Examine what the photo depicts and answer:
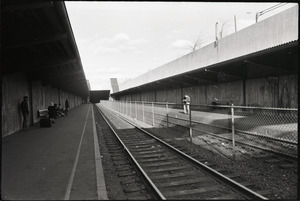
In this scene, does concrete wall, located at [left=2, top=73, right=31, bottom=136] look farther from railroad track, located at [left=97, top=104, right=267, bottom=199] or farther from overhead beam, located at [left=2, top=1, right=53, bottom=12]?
railroad track, located at [left=97, top=104, right=267, bottom=199]

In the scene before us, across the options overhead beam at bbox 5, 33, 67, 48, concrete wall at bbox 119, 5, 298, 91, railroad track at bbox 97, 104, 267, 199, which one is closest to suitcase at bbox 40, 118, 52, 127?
overhead beam at bbox 5, 33, 67, 48

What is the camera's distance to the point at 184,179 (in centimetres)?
621

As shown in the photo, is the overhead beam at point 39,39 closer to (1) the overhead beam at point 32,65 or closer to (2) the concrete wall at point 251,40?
(1) the overhead beam at point 32,65

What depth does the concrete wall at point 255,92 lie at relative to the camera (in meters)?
14.0

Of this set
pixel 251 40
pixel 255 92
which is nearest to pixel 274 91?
pixel 255 92

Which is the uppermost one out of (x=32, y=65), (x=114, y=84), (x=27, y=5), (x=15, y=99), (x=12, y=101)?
(x=114, y=84)

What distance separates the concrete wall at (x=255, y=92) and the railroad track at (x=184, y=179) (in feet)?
27.0

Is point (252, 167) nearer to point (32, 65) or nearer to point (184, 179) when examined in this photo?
point (184, 179)

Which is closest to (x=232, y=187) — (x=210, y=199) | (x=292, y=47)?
(x=210, y=199)

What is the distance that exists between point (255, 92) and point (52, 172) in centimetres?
1342

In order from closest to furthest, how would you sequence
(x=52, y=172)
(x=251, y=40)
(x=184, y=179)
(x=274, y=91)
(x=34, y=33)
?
(x=184, y=179) → (x=52, y=172) → (x=34, y=33) → (x=274, y=91) → (x=251, y=40)

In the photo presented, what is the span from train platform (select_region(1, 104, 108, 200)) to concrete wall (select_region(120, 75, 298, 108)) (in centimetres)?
1008

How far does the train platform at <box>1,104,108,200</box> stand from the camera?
5.37 meters

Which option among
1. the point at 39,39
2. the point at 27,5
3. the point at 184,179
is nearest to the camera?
the point at 184,179
